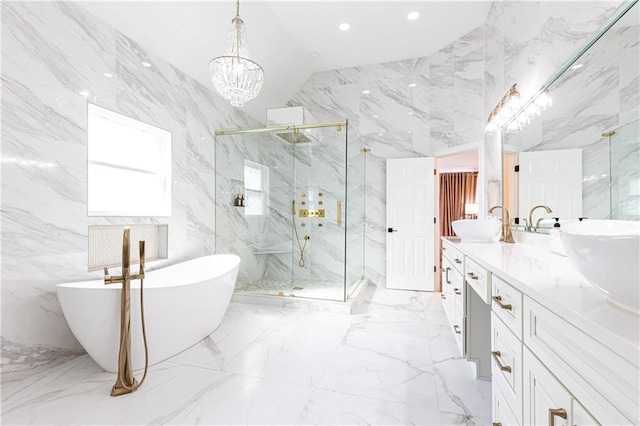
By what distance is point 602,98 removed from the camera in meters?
1.43

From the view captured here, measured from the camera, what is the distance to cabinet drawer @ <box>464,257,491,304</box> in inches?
55.2

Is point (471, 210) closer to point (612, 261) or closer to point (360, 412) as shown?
point (360, 412)

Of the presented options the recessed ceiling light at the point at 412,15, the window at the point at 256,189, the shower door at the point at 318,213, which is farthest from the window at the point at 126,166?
the recessed ceiling light at the point at 412,15

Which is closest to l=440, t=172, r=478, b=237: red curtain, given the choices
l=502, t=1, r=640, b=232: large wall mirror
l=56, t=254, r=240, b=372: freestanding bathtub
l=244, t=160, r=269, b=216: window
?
l=244, t=160, r=269, b=216: window

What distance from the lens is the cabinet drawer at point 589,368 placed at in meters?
0.51

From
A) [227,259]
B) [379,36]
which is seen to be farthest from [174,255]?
[379,36]

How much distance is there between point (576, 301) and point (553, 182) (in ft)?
4.67

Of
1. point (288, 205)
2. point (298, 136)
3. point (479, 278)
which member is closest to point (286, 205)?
point (288, 205)

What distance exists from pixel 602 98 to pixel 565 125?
0.30 meters

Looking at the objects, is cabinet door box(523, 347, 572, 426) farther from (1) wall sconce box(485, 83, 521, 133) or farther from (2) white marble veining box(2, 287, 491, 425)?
(1) wall sconce box(485, 83, 521, 133)

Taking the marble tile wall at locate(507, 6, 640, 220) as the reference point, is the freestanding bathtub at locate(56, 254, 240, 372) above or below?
below

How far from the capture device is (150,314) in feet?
6.91

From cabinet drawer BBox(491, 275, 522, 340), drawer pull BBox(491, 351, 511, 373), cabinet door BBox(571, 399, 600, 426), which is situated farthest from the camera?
drawer pull BBox(491, 351, 511, 373)

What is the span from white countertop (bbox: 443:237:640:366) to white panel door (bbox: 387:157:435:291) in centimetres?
308
